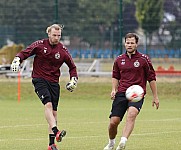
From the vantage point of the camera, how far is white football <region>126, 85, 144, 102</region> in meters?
11.7

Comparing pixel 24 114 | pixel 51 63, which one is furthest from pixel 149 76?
pixel 24 114

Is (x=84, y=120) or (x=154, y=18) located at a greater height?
(x=154, y=18)

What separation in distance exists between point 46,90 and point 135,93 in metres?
1.65

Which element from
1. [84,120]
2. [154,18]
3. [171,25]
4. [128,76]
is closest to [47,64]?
[128,76]

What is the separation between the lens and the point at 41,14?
1252 inches

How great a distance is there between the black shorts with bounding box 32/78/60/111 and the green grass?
0.88 m

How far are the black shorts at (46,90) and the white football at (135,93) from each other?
1455mm

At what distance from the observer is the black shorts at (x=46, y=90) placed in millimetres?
12375

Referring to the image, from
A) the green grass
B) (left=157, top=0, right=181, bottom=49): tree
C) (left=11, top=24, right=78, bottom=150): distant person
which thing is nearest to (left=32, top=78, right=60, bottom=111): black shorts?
(left=11, top=24, right=78, bottom=150): distant person

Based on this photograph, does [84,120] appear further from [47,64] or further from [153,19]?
[153,19]

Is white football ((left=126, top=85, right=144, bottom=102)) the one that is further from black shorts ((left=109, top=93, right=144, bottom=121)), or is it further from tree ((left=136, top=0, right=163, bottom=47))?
tree ((left=136, top=0, right=163, bottom=47))

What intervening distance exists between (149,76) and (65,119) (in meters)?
6.75

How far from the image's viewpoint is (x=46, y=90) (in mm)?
12422

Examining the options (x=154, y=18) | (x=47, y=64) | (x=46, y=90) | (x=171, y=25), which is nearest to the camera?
(x=46, y=90)
